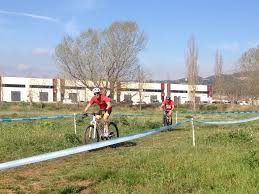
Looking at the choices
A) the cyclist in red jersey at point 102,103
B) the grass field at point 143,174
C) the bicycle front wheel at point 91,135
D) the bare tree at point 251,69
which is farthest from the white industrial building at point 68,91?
the grass field at point 143,174

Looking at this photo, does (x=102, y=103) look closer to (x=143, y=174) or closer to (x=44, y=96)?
(x=143, y=174)

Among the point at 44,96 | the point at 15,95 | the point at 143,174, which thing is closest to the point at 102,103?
the point at 143,174

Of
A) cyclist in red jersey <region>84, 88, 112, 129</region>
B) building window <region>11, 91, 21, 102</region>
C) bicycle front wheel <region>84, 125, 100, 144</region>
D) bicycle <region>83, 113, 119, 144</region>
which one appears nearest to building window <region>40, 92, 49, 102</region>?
building window <region>11, 91, 21, 102</region>

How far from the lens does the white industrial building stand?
67688 mm

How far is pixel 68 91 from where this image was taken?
2815 inches

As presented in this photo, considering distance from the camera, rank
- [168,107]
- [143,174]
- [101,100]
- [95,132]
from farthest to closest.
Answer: [168,107] < [101,100] < [95,132] < [143,174]

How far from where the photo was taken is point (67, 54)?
187 ft

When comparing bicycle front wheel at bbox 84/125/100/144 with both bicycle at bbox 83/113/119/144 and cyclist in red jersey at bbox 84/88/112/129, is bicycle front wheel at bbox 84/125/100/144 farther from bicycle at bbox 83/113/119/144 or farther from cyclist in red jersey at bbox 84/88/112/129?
cyclist in red jersey at bbox 84/88/112/129

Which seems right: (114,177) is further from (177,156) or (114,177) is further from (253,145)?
(253,145)

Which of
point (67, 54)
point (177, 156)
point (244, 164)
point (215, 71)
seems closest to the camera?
point (244, 164)

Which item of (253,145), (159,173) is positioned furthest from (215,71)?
(159,173)

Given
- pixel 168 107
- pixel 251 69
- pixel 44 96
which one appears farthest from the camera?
pixel 44 96

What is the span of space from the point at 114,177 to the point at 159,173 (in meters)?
0.84

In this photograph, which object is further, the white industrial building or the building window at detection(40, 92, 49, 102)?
the building window at detection(40, 92, 49, 102)
